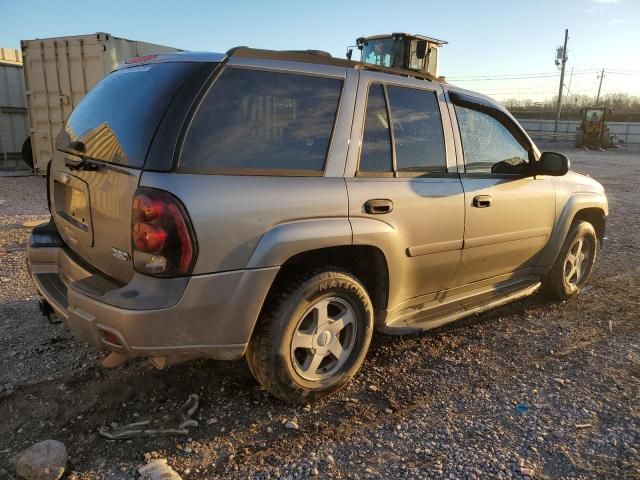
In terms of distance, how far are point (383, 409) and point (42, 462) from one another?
1745mm

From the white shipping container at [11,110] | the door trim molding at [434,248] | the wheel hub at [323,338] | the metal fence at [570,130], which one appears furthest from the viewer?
the metal fence at [570,130]

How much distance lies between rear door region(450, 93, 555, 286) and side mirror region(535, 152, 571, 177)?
8cm

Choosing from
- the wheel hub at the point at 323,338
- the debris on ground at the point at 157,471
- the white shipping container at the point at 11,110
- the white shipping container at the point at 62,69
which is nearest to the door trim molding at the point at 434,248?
the wheel hub at the point at 323,338

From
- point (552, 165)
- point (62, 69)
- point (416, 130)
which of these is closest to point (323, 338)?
point (416, 130)

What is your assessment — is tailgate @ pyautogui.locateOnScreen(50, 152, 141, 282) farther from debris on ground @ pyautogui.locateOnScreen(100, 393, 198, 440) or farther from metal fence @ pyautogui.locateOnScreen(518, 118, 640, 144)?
metal fence @ pyautogui.locateOnScreen(518, 118, 640, 144)

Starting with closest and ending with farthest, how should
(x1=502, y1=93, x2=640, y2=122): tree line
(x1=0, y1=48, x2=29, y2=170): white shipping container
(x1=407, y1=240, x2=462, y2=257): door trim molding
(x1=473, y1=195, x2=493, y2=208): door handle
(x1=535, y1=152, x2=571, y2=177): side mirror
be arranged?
(x1=407, y1=240, x2=462, y2=257): door trim molding → (x1=473, y1=195, x2=493, y2=208): door handle → (x1=535, y1=152, x2=571, y2=177): side mirror → (x1=0, y1=48, x2=29, y2=170): white shipping container → (x1=502, y1=93, x2=640, y2=122): tree line

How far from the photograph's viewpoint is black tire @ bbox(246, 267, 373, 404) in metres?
2.70

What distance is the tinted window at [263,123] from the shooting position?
8.04 ft

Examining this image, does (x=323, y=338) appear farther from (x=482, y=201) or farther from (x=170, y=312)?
(x=482, y=201)

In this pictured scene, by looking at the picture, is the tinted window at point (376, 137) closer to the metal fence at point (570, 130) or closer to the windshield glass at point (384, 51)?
the windshield glass at point (384, 51)

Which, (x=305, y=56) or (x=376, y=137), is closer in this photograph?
(x=305, y=56)

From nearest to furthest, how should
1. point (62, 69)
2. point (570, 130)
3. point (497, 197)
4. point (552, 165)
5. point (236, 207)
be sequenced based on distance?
point (236, 207)
point (497, 197)
point (552, 165)
point (62, 69)
point (570, 130)

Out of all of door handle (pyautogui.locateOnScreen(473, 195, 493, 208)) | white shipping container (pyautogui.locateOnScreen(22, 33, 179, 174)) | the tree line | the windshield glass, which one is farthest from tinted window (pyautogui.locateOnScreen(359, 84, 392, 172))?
the tree line

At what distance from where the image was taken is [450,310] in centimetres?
365
